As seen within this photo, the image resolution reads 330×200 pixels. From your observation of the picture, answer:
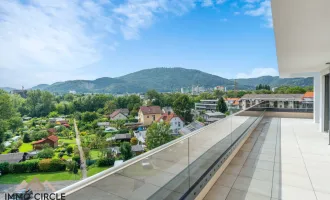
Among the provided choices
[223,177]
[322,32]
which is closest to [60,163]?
[223,177]

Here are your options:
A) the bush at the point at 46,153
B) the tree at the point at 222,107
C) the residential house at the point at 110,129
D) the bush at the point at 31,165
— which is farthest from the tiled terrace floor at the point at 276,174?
the residential house at the point at 110,129

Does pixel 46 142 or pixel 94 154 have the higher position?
pixel 46 142

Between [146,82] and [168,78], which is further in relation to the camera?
[168,78]

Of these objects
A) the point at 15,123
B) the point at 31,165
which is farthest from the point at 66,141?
the point at 31,165

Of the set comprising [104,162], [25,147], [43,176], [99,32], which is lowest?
[43,176]

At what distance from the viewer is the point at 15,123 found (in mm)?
28984

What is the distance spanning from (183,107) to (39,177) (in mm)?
22195

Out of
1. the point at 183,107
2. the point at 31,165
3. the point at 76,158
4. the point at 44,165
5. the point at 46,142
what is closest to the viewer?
the point at 31,165

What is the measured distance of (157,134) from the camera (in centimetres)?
2070

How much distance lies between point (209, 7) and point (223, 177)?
34196 millimetres

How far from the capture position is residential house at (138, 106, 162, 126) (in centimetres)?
3181

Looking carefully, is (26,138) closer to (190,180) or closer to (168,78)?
(190,180)

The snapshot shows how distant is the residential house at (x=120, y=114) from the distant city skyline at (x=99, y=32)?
62.0 feet

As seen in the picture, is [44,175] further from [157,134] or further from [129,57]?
[129,57]
